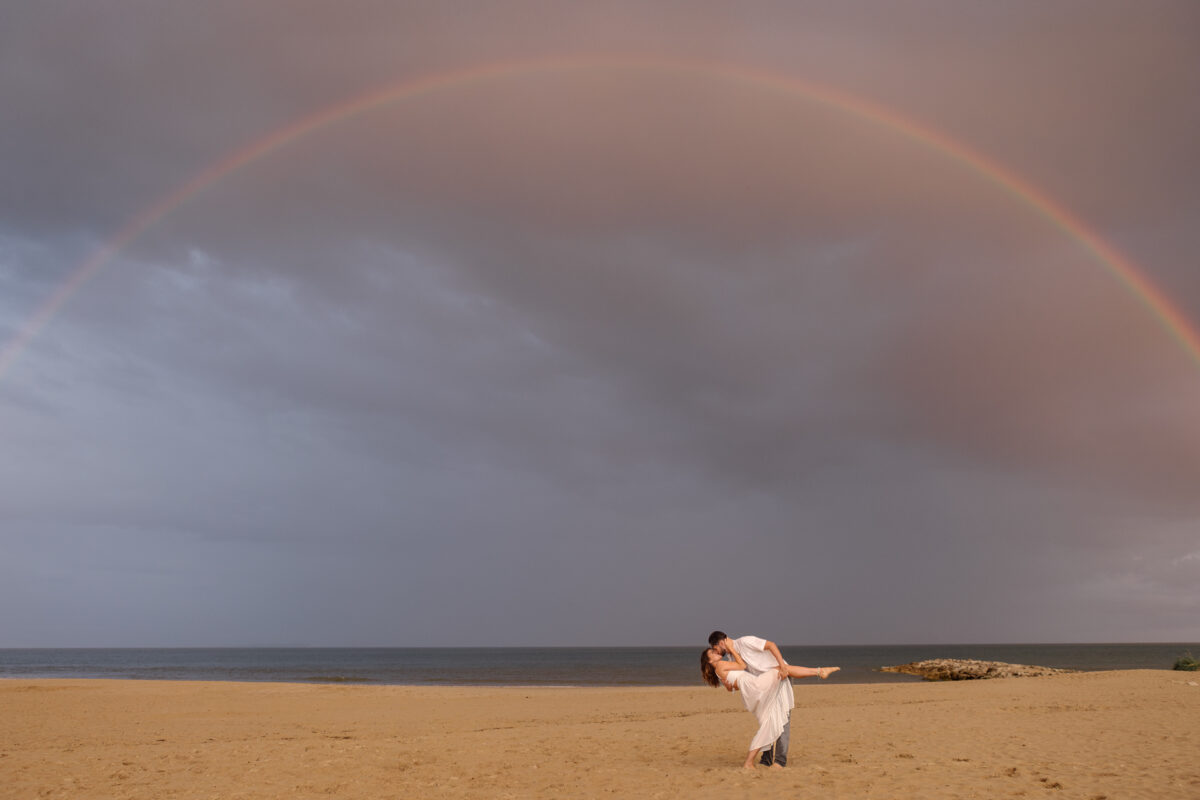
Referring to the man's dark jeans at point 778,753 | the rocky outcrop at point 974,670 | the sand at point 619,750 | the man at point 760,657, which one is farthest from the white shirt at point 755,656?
the rocky outcrop at point 974,670

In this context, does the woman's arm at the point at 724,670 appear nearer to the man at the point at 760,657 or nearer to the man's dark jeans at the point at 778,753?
the man at the point at 760,657

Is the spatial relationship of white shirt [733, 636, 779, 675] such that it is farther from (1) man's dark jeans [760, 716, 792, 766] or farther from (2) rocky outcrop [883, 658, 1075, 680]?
(2) rocky outcrop [883, 658, 1075, 680]

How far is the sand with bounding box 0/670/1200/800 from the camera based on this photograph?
11367mm

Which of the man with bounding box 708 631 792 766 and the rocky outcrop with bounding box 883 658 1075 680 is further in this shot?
the rocky outcrop with bounding box 883 658 1075 680

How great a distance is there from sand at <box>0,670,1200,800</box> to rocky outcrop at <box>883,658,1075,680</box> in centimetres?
2129

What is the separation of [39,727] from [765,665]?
2198 centimetres

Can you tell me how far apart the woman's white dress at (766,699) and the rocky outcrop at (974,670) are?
40.7 meters

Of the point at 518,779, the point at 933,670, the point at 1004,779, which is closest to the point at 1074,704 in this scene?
the point at 1004,779

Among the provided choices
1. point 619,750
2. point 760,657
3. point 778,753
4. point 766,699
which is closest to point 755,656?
point 760,657

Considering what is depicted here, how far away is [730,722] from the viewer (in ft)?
70.4

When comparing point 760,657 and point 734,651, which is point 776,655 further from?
point 734,651

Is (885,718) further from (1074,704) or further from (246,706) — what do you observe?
(246,706)

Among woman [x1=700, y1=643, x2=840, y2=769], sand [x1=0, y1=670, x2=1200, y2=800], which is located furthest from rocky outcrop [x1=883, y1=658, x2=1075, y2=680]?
woman [x1=700, y1=643, x2=840, y2=769]

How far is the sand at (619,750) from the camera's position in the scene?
448 inches
